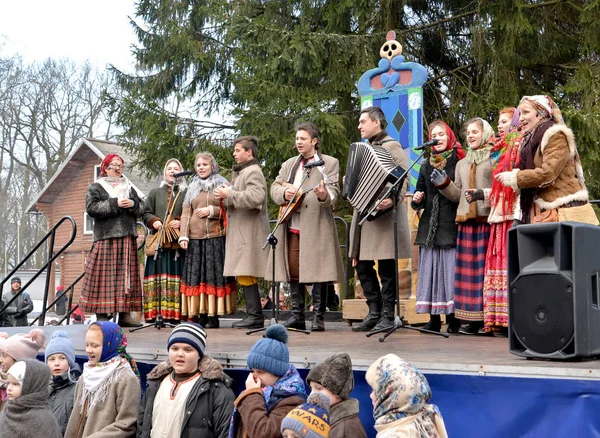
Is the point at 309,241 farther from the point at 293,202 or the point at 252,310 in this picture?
the point at 252,310

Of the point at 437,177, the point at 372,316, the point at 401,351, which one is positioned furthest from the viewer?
the point at 372,316

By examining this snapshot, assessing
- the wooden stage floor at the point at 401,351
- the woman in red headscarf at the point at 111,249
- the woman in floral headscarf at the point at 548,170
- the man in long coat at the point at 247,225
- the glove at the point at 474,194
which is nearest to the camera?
the wooden stage floor at the point at 401,351

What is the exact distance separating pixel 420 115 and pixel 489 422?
15.4ft

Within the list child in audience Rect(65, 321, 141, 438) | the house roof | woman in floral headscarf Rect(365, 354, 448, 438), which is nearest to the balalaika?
child in audience Rect(65, 321, 141, 438)

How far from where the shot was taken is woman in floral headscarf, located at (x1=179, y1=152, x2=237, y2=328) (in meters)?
7.26

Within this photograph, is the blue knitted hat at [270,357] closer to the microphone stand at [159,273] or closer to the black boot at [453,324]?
the black boot at [453,324]

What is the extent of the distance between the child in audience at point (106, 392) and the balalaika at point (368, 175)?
2.07 metres

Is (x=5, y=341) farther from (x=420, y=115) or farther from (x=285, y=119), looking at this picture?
(x=285, y=119)

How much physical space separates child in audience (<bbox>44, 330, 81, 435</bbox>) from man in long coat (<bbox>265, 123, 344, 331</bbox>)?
190 centimetres

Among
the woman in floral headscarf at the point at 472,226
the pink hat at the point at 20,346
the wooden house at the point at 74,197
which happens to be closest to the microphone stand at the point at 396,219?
the woman in floral headscarf at the point at 472,226

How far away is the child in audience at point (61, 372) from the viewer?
17.3 feet

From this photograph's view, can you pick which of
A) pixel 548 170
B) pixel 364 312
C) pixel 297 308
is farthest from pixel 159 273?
pixel 548 170

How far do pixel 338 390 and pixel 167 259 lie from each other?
3.95 m

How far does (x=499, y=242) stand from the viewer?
231 inches
